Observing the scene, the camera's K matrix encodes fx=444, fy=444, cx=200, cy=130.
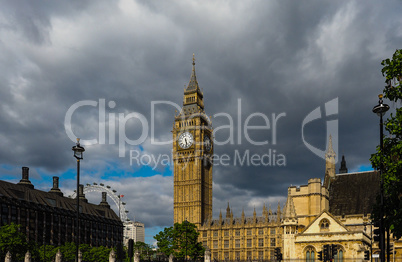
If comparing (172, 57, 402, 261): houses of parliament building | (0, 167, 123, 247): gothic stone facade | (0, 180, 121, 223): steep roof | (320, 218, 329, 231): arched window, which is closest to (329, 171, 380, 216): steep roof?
(172, 57, 402, 261): houses of parliament building

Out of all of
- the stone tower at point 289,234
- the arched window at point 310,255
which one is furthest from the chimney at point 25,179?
the arched window at point 310,255

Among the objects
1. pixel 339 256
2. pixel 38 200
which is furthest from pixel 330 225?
pixel 38 200

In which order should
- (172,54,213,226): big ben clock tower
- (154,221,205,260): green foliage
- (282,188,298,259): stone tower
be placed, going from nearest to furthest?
1. (282,188,298,259): stone tower
2. (154,221,205,260): green foliage
3. (172,54,213,226): big ben clock tower

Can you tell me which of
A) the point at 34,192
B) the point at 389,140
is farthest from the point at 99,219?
the point at 389,140

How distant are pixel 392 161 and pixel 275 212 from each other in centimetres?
10241

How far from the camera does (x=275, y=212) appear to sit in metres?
123

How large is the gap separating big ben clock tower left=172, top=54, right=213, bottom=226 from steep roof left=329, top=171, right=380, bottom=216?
2383 inches

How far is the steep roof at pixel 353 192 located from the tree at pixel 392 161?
154ft

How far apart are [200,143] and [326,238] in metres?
84.4

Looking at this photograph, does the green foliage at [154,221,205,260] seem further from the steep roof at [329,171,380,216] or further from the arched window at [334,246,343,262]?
the arched window at [334,246,343,262]

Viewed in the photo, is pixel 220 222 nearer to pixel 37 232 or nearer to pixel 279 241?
pixel 279 241

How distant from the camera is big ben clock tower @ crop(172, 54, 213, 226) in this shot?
436 feet

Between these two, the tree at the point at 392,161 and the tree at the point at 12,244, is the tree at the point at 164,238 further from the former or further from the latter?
the tree at the point at 392,161

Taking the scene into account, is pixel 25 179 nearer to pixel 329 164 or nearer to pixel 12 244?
pixel 12 244
